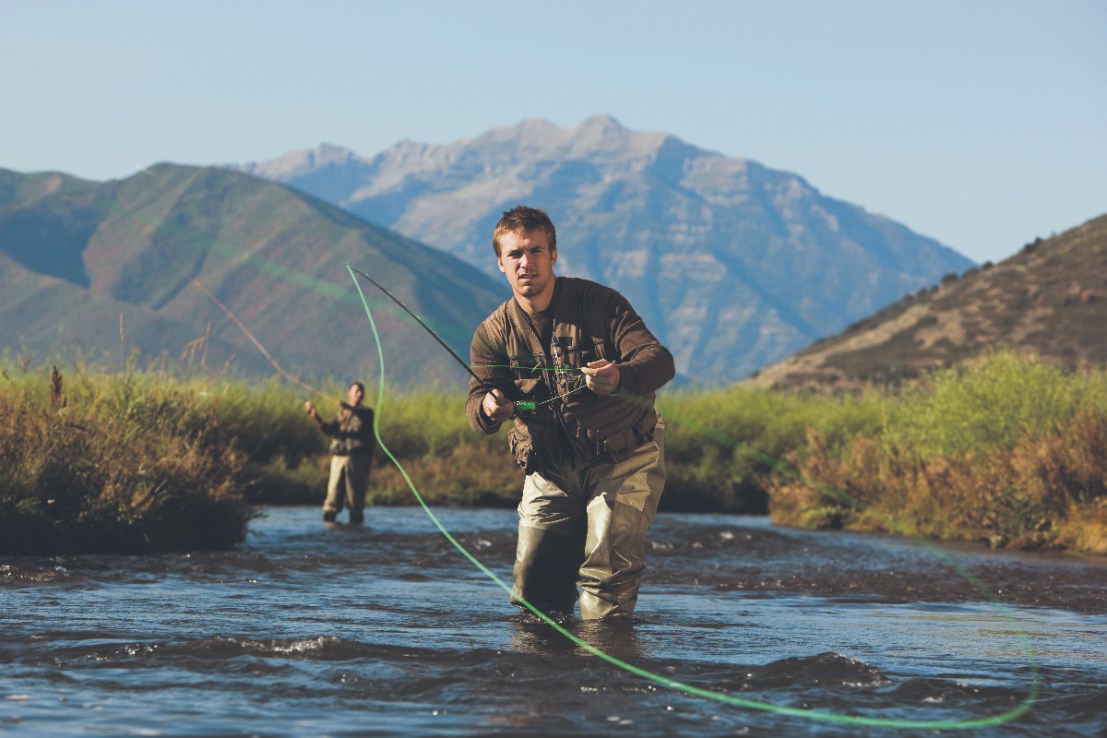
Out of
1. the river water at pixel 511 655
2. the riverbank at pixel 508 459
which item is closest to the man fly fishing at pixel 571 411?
the river water at pixel 511 655

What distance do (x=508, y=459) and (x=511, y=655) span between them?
19.1 metres

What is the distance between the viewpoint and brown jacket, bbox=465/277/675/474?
24.7ft

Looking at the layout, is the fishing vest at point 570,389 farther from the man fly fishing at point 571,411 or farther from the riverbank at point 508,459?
the riverbank at point 508,459

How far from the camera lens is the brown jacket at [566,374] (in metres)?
7.54

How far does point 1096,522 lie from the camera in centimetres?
1633

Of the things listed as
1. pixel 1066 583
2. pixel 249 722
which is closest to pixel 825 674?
pixel 249 722

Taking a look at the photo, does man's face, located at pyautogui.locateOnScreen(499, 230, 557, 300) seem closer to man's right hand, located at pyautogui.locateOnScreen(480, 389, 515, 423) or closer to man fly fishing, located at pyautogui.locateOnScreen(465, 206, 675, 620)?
man fly fishing, located at pyautogui.locateOnScreen(465, 206, 675, 620)

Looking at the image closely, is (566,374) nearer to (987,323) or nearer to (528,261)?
(528,261)

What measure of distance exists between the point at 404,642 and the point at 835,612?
3.96m

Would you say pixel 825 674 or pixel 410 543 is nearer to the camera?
pixel 825 674

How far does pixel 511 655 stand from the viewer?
7562 mm

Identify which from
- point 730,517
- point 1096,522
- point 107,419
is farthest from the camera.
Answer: point 730,517

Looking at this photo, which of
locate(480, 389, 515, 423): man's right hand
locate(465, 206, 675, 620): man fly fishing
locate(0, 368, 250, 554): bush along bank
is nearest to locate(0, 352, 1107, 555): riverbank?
locate(0, 368, 250, 554): bush along bank

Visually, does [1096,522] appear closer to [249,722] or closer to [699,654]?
[699,654]
